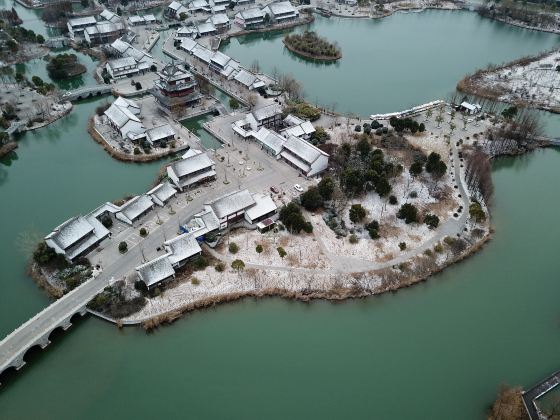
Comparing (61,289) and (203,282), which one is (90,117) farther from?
(203,282)

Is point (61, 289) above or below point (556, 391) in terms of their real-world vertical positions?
above

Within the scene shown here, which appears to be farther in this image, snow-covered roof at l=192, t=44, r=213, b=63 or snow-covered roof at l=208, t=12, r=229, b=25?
snow-covered roof at l=208, t=12, r=229, b=25

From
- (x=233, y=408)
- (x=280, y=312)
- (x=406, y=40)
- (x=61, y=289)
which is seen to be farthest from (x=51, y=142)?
(x=406, y=40)

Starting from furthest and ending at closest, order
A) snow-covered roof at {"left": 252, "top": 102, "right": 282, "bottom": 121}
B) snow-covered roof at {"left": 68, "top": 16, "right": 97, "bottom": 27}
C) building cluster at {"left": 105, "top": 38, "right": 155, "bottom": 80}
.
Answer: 1. snow-covered roof at {"left": 68, "top": 16, "right": 97, "bottom": 27}
2. building cluster at {"left": 105, "top": 38, "right": 155, "bottom": 80}
3. snow-covered roof at {"left": 252, "top": 102, "right": 282, "bottom": 121}

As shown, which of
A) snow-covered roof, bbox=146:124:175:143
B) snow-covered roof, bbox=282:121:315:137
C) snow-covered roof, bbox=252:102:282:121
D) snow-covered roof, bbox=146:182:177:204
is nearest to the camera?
snow-covered roof, bbox=146:182:177:204

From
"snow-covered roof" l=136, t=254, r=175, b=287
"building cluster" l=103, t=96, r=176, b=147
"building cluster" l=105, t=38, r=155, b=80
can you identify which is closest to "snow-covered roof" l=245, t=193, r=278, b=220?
"snow-covered roof" l=136, t=254, r=175, b=287

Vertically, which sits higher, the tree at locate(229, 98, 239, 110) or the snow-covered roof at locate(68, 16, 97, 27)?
the snow-covered roof at locate(68, 16, 97, 27)

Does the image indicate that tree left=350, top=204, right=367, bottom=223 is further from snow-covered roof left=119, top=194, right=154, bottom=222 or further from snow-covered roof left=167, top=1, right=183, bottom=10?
snow-covered roof left=167, top=1, right=183, bottom=10
